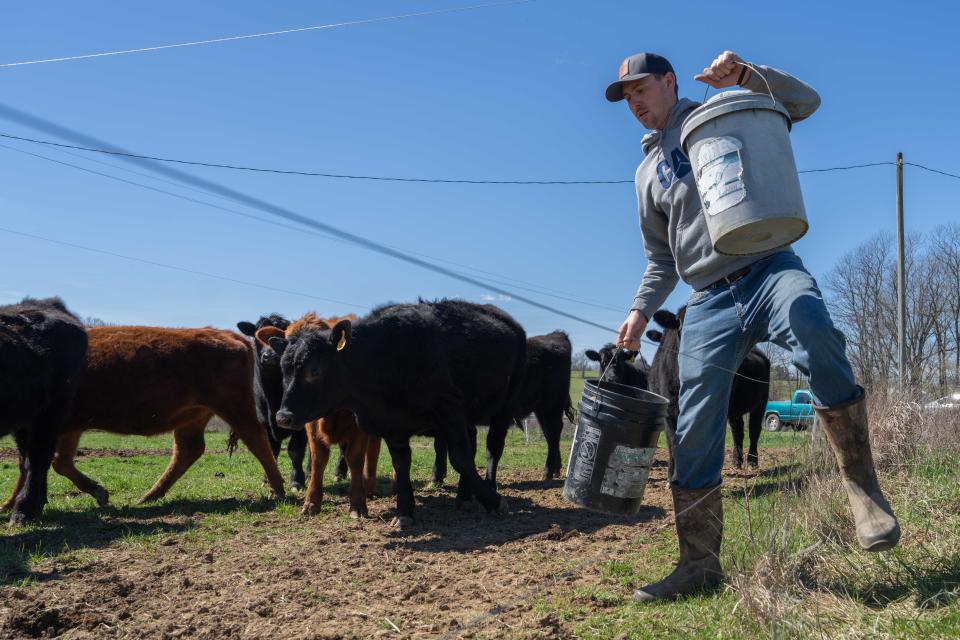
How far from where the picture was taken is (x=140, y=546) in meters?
6.27

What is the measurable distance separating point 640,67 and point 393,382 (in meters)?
4.10

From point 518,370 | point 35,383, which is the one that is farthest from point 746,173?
point 35,383

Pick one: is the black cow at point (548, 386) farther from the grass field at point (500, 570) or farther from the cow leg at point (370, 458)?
the grass field at point (500, 570)

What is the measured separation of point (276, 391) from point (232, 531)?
259cm

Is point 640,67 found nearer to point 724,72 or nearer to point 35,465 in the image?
point 724,72

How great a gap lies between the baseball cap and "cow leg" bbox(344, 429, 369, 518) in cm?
467

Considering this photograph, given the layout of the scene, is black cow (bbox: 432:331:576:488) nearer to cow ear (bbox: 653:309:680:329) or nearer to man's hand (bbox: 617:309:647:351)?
cow ear (bbox: 653:309:680:329)

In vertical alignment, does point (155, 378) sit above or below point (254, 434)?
above

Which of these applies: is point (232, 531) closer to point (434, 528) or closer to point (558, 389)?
point (434, 528)

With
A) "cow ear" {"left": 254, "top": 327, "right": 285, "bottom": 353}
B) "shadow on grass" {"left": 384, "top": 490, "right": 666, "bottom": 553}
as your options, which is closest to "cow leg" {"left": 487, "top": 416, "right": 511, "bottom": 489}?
"shadow on grass" {"left": 384, "top": 490, "right": 666, "bottom": 553}

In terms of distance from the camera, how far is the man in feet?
11.1

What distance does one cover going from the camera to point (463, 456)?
7.46 metres

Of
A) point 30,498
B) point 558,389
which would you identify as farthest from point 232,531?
point 558,389

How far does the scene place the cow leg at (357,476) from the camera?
757 centimetres
